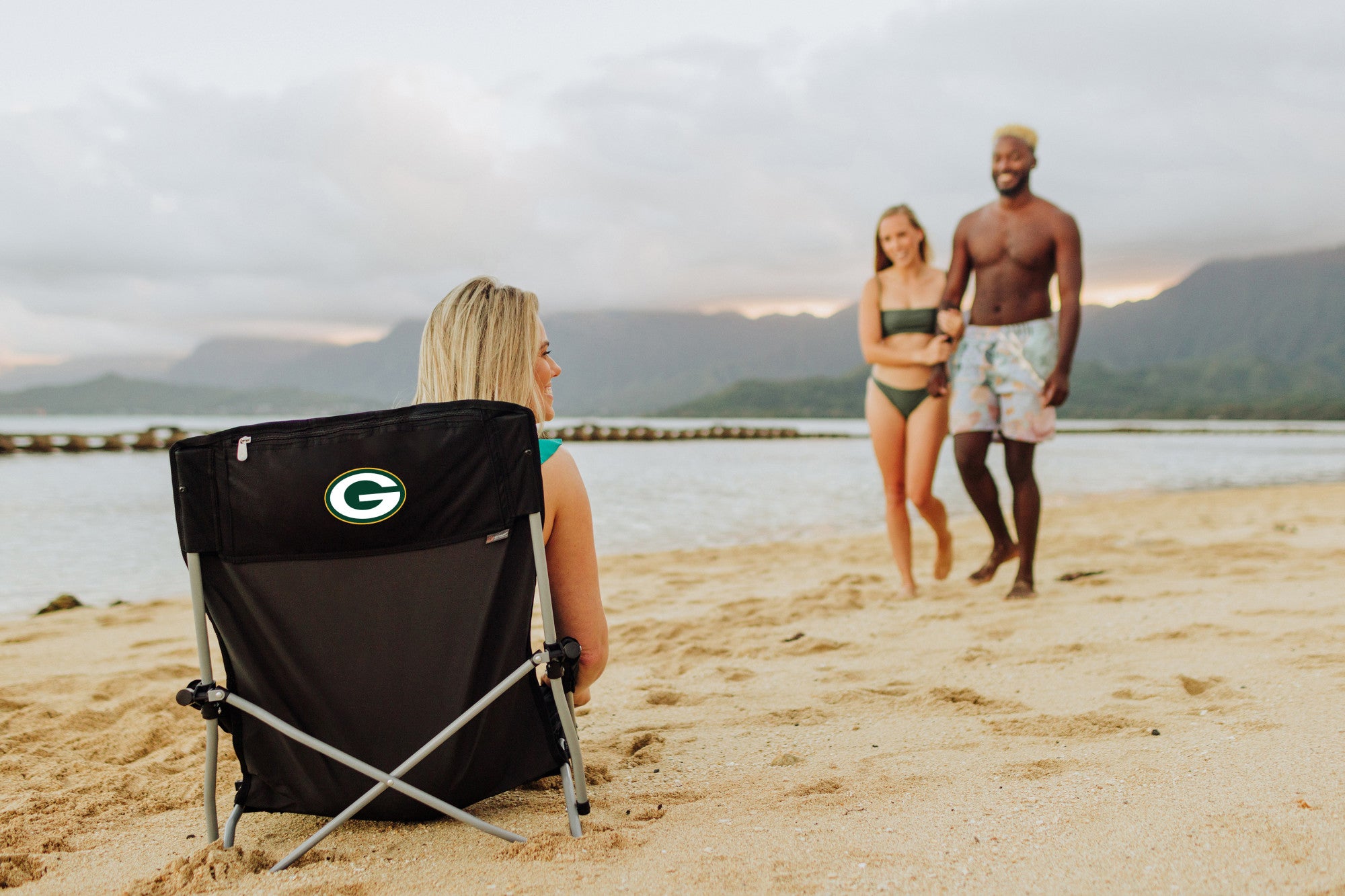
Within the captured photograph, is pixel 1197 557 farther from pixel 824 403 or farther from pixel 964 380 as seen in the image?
pixel 824 403

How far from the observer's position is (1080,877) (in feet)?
5.17

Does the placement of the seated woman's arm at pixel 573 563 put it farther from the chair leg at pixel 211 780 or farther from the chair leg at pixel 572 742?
the chair leg at pixel 211 780

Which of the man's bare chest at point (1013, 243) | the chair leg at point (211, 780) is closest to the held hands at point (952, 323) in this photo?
the man's bare chest at point (1013, 243)

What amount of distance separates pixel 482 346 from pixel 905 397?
3.73 m

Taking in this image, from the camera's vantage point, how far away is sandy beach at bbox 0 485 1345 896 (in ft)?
5.55

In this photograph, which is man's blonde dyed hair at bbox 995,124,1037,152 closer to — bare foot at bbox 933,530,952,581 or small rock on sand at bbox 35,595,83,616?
bare foot at bbox 933,530,952,581

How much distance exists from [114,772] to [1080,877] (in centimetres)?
257

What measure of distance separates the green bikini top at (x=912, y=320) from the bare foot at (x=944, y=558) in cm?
130

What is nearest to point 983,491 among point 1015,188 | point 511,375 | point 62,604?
point 1015,188

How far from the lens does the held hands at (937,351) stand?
16.8 feet

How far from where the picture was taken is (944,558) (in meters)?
5.54

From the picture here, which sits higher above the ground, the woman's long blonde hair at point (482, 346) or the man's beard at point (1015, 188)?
the man's beard at point (1015, 188)

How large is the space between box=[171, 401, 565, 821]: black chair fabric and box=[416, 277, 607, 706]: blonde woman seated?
0.69 feet

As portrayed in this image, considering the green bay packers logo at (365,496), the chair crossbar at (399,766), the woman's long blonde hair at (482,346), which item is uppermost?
the woman's long blonde hair at (482,346)
